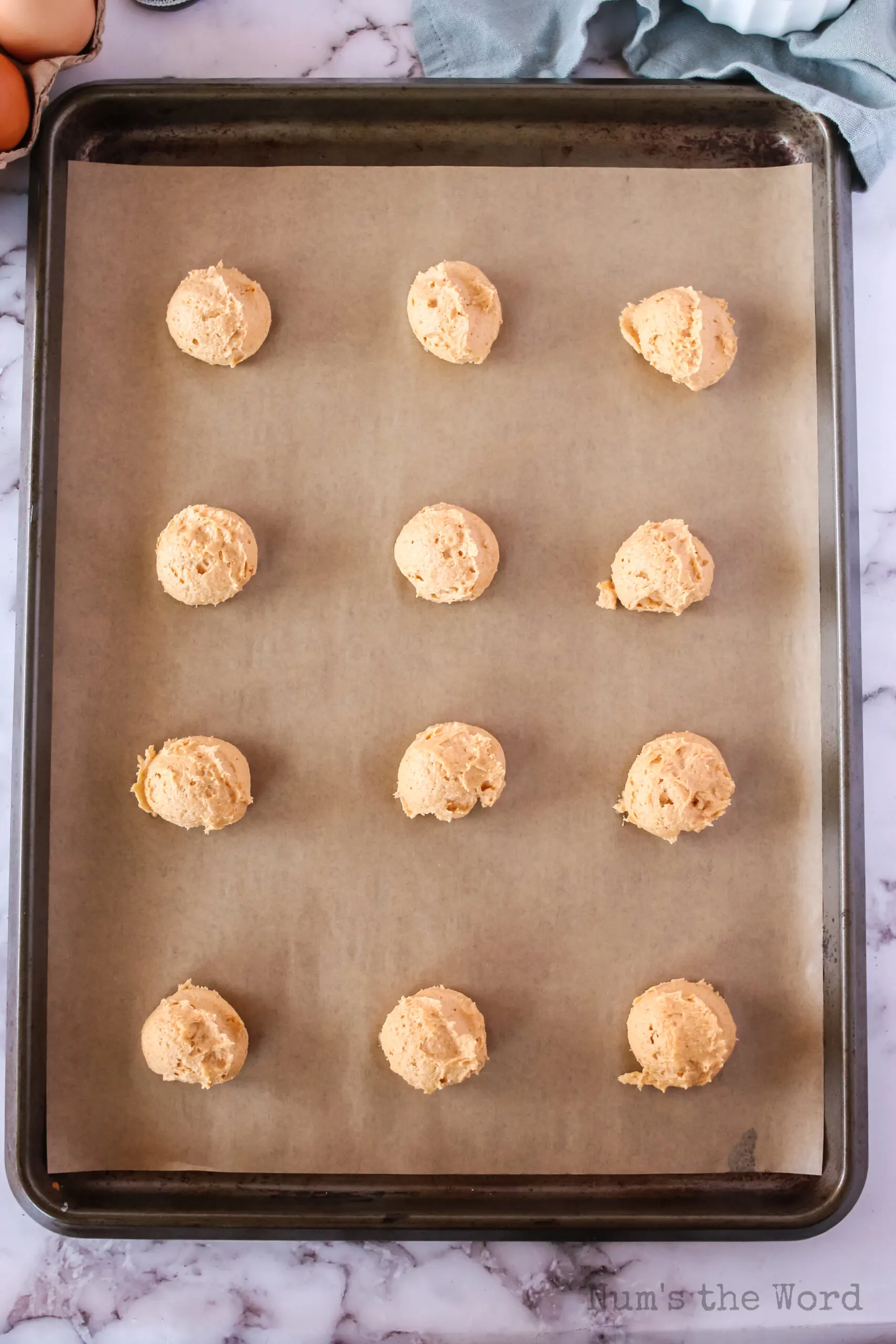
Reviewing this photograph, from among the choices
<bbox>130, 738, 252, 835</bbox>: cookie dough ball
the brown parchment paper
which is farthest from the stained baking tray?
<bbox>130, 738, 252, 835</bbox>: cookie dough ball

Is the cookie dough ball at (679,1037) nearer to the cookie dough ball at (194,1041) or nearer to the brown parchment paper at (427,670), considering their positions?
the brown parchment paper at (427,670)

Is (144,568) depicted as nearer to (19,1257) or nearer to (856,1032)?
(19,1257)

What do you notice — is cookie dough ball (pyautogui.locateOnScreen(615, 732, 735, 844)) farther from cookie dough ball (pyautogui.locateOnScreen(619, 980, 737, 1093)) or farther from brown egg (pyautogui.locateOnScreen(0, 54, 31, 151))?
brown egg (pyautogui.locateOnScreen(0, 54, 31, 151))

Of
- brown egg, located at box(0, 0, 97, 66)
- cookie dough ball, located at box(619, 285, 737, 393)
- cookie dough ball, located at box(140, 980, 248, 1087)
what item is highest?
brown egg, located at box(0, 0, 97, 66)

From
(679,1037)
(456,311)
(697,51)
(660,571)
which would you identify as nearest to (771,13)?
(697,51)

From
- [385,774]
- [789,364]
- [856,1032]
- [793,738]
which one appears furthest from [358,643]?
[856,1032]

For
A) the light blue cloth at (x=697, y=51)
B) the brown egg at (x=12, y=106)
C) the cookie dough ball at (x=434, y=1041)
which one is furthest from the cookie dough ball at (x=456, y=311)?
the cookie dough ball at (x=434, y=1041)

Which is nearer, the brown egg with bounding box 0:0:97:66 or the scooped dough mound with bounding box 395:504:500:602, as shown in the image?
the brown egg with bounding box 0:0:97:66
